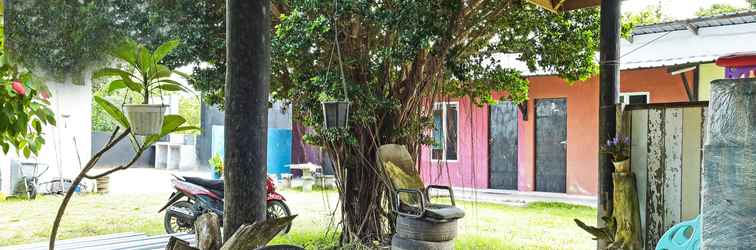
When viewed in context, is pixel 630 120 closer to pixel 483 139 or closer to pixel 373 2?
pixel 373 2

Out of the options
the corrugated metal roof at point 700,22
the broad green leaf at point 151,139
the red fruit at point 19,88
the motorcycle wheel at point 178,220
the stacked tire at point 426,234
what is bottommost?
the motorcycle wheel at point 178,220

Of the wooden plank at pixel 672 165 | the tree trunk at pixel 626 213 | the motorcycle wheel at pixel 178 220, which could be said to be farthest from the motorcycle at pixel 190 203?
the wooden plank at pixel 672 165

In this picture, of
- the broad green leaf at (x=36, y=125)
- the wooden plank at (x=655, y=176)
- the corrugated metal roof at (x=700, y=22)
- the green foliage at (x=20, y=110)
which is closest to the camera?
the green foliage at (x=20, y=110)

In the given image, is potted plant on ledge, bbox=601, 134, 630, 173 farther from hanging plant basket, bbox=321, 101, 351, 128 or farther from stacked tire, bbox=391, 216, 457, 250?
hanging plant basket, bbox=321, 101, 351, 128

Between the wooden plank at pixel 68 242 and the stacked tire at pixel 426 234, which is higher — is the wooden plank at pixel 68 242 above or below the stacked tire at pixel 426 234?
above

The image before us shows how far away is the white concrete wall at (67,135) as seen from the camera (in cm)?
445

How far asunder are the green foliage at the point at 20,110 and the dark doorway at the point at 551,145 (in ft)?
25.0

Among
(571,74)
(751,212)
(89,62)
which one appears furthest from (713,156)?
(571,74)

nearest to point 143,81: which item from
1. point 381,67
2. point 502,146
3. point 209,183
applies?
point 381,67

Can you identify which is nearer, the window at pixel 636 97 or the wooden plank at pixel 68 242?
the wooden plank at pixel 68 242

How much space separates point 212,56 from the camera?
446 cm

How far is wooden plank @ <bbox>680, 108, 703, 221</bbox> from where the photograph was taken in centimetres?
298

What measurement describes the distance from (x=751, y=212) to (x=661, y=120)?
289 cm

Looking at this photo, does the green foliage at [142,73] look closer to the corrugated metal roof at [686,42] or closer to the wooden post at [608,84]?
the wooden post at [608,84]
